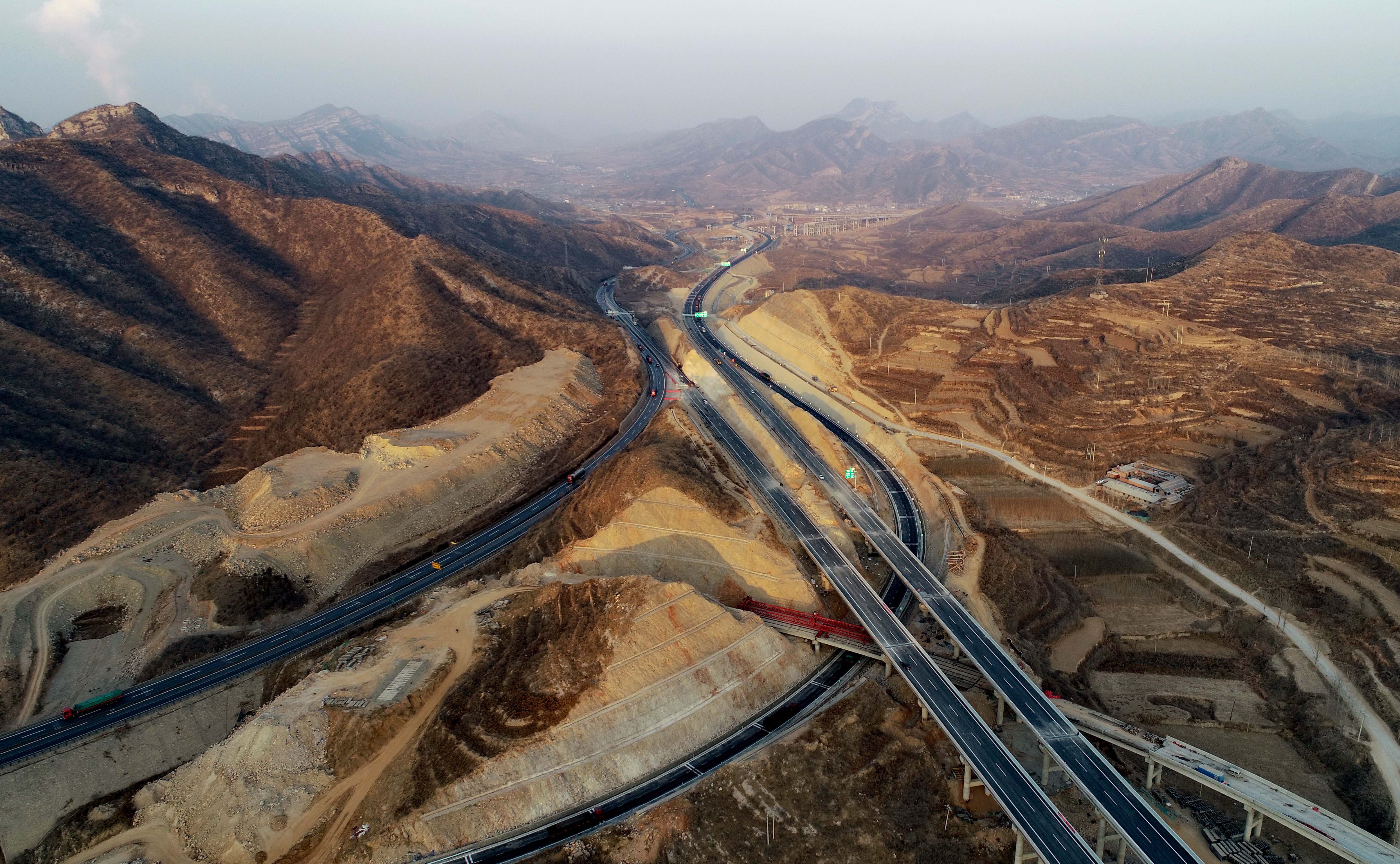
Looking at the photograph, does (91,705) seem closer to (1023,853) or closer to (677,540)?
(677,540)

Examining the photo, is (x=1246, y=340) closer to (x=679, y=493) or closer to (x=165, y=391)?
(x=679, y=493)

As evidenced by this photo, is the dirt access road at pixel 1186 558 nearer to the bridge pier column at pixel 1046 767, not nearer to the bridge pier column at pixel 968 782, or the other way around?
the bridge pier column at pixel 1046 767

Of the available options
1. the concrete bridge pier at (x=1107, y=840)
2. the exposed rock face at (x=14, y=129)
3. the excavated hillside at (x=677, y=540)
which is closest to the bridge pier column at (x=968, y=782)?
the concrete bridge pier at (x=1107, y=840)

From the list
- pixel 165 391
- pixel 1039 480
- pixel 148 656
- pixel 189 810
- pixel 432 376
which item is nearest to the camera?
pixel 189 810

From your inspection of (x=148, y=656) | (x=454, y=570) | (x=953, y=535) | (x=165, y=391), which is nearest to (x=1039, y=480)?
(x=953, y=535)

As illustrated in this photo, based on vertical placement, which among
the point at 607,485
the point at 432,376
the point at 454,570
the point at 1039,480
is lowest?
the point at 1039,480

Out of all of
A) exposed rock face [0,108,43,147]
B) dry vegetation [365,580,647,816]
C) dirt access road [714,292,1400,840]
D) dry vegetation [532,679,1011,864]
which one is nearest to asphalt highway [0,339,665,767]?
dry vegetation [365,580,647,816]

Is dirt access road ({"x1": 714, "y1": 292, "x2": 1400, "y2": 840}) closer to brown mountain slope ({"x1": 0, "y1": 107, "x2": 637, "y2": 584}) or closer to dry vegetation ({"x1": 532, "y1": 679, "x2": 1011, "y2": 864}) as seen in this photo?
dry vegetation ({"x1": 532, "y1": 679, "x2": 1011, "y2": 864})
